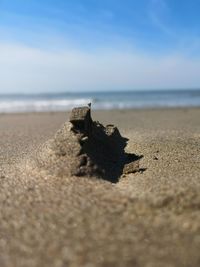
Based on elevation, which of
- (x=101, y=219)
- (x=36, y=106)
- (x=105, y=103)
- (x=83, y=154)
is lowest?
(x=101, y=219)

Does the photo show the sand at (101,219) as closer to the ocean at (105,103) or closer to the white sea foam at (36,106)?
the ocean at (105,103)

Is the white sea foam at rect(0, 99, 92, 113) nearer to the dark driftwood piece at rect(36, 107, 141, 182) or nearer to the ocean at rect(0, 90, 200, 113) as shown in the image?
the ocean at rect(0, 90, 200, 113)

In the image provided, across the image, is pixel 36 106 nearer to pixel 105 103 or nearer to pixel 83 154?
pixel 105 103

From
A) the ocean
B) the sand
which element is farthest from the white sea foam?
the sand

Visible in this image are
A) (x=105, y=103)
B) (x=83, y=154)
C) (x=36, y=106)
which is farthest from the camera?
(x=105, y=103)

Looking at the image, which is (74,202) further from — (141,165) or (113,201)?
(141,165)

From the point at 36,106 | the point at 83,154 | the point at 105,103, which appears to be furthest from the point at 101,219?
the point at 105,103

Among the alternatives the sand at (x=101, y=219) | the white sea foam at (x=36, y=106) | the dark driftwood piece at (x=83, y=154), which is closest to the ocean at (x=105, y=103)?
the white sea foam at (x=36, y=106)

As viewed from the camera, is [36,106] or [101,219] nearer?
[101,219]

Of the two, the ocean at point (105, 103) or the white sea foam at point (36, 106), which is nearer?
the white sea foam at point (36, 106)
